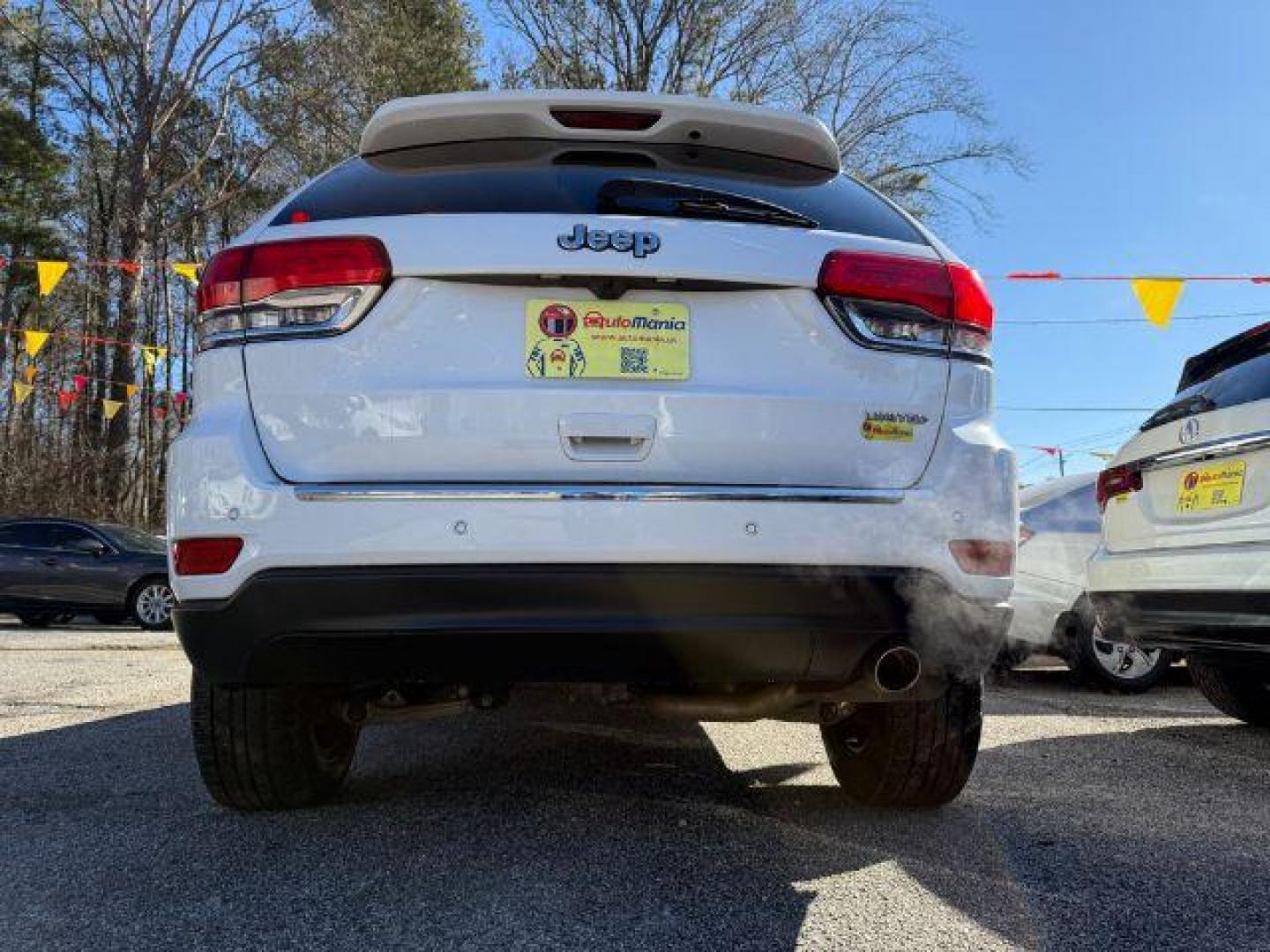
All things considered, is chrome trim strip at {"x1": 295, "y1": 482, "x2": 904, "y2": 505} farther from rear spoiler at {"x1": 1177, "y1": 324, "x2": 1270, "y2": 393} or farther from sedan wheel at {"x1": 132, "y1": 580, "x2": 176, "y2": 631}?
sedan wheel at {"x1": 132, "y1": 580, "x2": 176, "y2": 631}

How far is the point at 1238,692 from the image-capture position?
4910 millimetres

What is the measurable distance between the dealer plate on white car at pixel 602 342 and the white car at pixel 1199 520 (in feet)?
7.60

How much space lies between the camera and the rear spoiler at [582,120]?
8.27ft

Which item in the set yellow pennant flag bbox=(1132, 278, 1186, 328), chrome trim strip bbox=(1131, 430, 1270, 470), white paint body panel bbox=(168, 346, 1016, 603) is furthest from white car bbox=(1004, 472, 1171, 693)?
yellow pennant flag bbox=(1132, 278, 1186, 328)

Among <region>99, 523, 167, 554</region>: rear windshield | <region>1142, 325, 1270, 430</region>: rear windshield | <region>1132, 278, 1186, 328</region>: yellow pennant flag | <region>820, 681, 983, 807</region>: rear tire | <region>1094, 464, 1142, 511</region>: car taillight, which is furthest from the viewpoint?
<region>99, 523, 167, 554</region>: rear windshield

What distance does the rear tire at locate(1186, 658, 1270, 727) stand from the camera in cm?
487

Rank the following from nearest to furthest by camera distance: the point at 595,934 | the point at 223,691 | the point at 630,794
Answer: the point at 595,934
the point at 223,691
the point at 630,794

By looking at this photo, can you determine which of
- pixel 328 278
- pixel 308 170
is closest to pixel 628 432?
pixel 328 278

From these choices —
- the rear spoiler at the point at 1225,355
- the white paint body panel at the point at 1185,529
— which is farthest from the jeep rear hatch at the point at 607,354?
the rear spoiler at the point at 1225,355

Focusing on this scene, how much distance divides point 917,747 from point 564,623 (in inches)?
50.7

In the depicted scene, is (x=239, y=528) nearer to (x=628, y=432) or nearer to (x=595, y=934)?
(x=628, y=432)

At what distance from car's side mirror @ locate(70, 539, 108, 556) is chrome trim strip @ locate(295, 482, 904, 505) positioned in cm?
1245

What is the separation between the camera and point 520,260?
220cm

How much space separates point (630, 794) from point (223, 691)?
4.01ft
